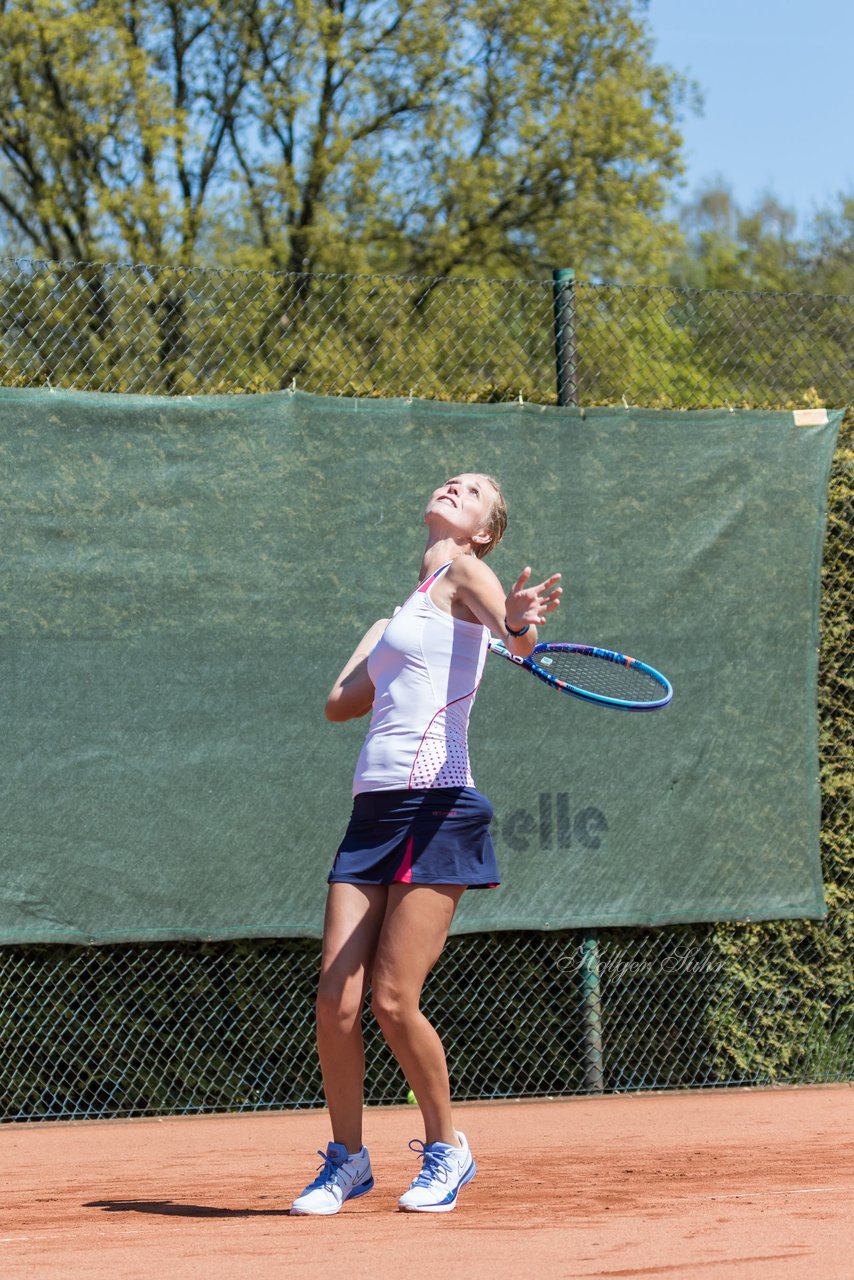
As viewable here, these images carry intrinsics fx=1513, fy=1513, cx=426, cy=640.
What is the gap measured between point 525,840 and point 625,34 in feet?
48.0

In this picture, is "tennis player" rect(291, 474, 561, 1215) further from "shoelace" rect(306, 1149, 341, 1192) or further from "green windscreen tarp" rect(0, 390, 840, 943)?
"green windscreen tarp" rect(0, 390, 840, 943)

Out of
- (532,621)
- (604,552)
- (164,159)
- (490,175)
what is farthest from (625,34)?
(532,621)

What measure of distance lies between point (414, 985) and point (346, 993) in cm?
14

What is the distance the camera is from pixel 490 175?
17.1 metres

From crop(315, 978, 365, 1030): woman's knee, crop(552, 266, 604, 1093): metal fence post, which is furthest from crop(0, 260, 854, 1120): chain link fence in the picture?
crop(315, 978, 365, 1030): woman's knee

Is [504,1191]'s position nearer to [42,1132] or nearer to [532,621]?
[532,621]

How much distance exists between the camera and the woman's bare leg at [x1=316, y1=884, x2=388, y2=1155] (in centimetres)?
311

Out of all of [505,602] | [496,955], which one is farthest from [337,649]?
[505,602]

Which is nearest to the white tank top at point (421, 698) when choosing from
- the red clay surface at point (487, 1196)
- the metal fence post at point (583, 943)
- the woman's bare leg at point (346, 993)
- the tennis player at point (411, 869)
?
the tennis player at point (411, 869)

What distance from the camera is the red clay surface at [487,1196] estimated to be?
262cm

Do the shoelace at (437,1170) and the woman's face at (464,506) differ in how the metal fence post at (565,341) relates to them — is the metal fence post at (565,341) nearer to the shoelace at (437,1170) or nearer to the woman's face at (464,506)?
the woman's face at (464,506)

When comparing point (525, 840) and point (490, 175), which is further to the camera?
point (490, 175)

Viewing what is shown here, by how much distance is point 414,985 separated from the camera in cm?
309

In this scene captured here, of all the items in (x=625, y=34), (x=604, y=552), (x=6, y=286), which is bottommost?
(x=604, y=552)
